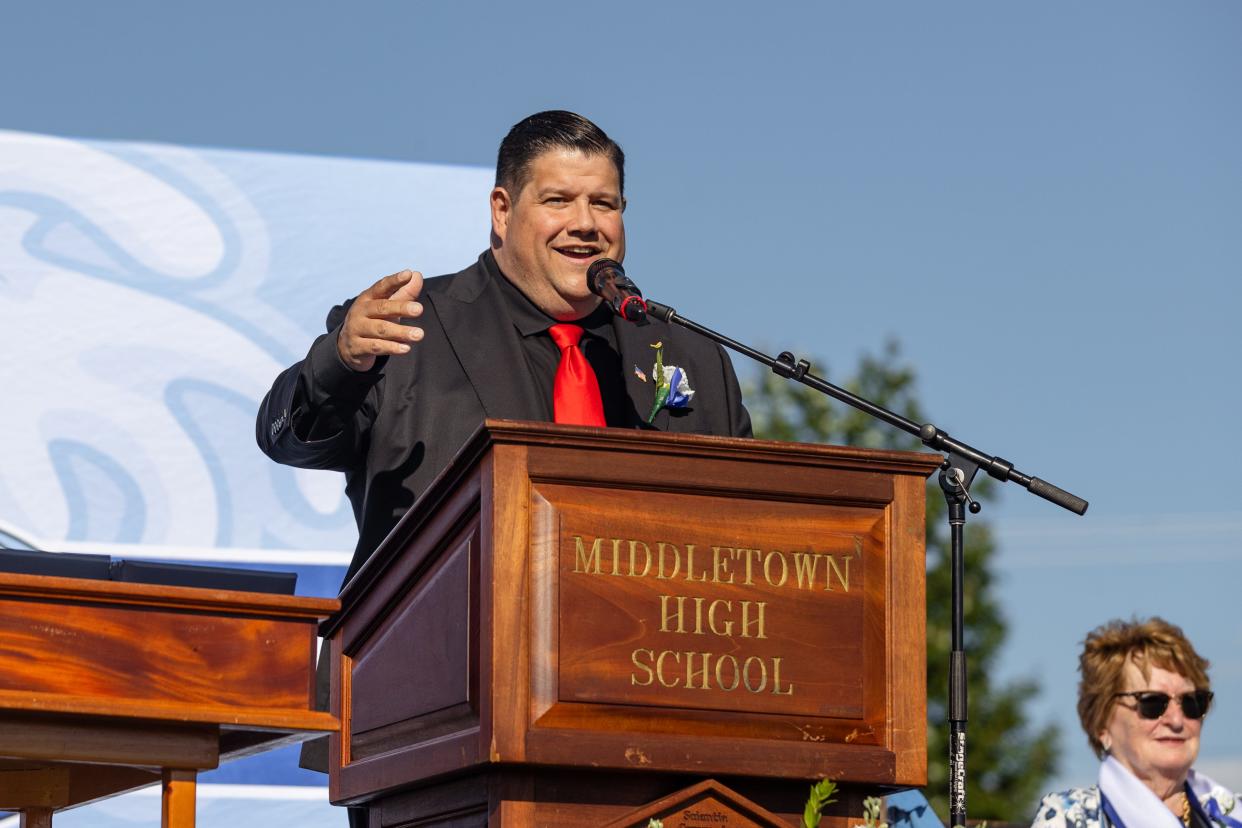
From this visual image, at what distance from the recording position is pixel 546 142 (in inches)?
138

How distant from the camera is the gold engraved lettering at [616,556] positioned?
220cm

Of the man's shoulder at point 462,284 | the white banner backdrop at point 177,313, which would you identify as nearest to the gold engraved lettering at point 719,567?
the man's shoulder at point 462,284

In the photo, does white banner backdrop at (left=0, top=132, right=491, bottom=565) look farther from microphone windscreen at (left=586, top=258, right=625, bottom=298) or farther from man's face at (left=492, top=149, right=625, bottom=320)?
microphone windscreen at (left=586, top=258, right=625, bottom=298)

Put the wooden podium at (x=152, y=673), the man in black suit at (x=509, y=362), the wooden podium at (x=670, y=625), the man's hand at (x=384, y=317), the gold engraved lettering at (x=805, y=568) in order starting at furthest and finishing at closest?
the man in black suit at (x=509, y=362)
the man's hand at (x=384, y=317)
the wooden podium at (x=152, y=673)
the gold engraved lettering at (x=805, y=568)
the wooden podium at (x=670, y=625)

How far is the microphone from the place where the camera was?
9.57ft

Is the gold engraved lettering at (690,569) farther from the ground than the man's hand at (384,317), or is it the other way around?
the man's hand at (384,317)

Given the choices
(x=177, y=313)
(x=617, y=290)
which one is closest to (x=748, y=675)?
(x=617, y=290)

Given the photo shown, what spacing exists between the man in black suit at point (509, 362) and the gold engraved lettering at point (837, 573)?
3.25ft

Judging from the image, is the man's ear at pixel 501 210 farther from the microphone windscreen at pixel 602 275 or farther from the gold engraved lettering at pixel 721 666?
the gold engraved lettering at pixel 721 666

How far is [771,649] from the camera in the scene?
224cm

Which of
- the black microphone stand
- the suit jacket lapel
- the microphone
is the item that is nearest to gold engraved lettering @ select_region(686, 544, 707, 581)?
the black microphone stand

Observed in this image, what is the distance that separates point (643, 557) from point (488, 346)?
124 centimetres

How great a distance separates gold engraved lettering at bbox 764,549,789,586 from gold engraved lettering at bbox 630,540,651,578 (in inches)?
6.0

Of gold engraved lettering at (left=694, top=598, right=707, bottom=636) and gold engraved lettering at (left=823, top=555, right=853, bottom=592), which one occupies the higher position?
gold engraved lettering at (left=823, top=555, right=853, bottom=592)
